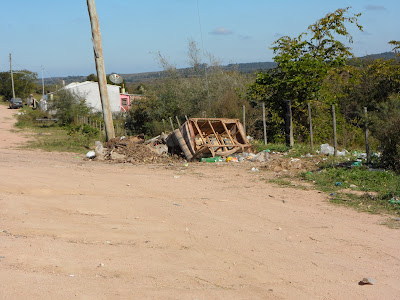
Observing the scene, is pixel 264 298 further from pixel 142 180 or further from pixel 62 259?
pixel 142 180

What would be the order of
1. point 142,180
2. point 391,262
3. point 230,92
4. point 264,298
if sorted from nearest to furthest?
point 264,298 < point 391,262 < point 142,180 < point 230,92

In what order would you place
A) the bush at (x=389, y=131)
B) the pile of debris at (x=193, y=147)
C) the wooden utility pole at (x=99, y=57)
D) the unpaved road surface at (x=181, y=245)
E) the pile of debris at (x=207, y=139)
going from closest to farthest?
the unpaved road surface at (x=181, y=245) < the bush at (x=389, y=131) < the pile of debris at (x=193, y=147) < the pile of debris at (x=207, y=139) < the wooden utility pole at (x=99, y=57)

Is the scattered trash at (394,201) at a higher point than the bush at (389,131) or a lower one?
lower

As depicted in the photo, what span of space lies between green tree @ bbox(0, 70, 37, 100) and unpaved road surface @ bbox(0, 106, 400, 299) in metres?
87.5

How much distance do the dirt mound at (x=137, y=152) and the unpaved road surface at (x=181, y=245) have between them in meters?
5.58

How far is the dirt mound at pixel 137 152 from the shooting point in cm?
1539

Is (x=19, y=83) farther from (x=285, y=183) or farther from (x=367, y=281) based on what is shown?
(x=367, y=281)

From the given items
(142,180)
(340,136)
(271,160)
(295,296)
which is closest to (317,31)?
(340,136)

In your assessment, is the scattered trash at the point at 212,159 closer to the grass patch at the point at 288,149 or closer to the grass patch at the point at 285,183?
the grass patch at the point at 288,149

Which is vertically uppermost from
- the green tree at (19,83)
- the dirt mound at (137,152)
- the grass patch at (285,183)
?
the green tree at (19,83)

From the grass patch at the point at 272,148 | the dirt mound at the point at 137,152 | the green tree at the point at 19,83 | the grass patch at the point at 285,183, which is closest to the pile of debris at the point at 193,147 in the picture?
the dirt mound at the point at 137,152

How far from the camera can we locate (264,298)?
4.71 metres

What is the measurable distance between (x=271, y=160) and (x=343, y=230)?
6.80 metres

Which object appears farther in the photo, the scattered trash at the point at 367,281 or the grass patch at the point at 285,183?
the grass patch at the point at 285,183
